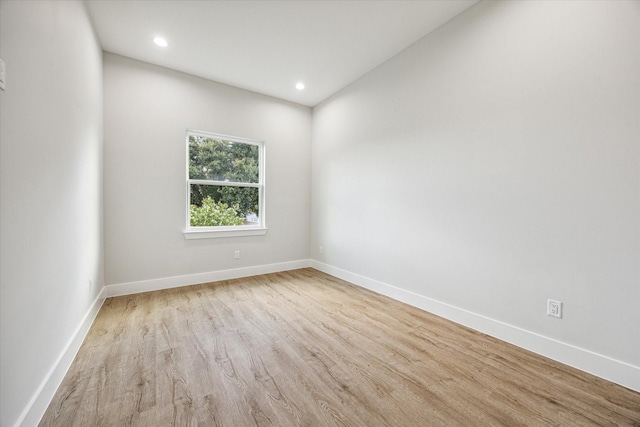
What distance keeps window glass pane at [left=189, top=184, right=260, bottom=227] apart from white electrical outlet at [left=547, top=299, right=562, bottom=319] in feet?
11.7

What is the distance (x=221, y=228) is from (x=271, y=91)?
2.18m

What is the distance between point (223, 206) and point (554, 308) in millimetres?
3796

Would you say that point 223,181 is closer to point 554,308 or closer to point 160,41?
point 160,41

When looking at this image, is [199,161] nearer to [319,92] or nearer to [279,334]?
[319,92]

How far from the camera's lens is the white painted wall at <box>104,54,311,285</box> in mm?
3221

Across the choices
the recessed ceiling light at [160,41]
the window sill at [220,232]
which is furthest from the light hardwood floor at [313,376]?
the recessed ceiling light at [160,41]

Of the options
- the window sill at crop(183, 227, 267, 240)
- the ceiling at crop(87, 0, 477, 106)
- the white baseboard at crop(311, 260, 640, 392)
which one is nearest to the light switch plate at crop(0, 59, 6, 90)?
the ceiling at crop(87, 0, 477, 106)

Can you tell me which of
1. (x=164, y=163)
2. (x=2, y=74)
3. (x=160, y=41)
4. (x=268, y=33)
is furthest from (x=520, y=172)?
(x=164, y=163)

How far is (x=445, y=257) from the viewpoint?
106 inches

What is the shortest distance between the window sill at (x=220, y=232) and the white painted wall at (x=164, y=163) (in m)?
0.07

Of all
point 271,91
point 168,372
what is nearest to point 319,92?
point 271,91

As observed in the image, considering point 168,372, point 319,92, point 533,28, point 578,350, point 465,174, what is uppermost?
point 319,92

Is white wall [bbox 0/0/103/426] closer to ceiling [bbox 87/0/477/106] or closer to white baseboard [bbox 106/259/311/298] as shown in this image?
ceiling [bbox 87/0/477/106]

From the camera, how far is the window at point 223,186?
3764 millimetres
